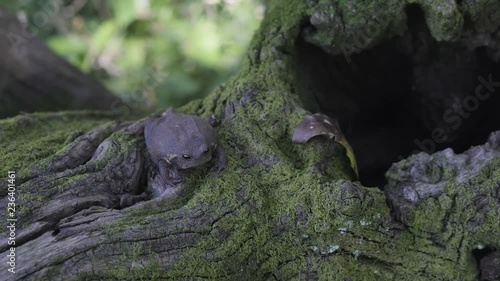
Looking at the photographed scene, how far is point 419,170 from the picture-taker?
2.46 m

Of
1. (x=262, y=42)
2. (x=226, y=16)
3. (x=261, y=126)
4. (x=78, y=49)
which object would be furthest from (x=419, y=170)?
(x=78, y=49)

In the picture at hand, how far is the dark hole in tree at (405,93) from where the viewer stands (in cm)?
322

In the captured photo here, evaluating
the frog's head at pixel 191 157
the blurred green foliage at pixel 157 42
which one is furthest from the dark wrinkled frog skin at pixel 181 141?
the blurred green foliage at pixel 157 42

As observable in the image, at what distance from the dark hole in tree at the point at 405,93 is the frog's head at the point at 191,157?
948mm

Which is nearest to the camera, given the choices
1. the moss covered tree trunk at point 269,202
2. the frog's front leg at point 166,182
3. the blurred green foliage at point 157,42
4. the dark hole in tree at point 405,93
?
the moss covered tree trunk at point 269,202

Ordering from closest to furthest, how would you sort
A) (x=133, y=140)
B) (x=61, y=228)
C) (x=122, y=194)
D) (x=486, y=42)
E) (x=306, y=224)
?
(x=61, y=228) → (x=306, y=224) → (x=122, y=194) → (x=133, y=140) → (x=486, y=42)

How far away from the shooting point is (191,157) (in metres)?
2.44

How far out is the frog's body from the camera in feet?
7.97

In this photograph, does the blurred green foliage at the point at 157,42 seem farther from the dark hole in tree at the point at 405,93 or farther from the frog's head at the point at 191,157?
the frog's head at the point at 191,157

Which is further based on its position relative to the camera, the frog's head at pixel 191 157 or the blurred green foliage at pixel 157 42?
the blurred green foliage at pixel 157 42

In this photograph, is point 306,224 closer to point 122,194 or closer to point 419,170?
point 419,170

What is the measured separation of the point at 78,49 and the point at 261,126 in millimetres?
4692

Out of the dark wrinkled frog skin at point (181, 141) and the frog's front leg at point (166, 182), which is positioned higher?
the dark wrinkled frog skin at point (181, 141)

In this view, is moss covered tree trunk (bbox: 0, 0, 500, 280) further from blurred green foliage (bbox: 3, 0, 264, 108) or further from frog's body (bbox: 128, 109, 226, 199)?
blurred green foliage (bbox: 3, 0, 264, 108)
